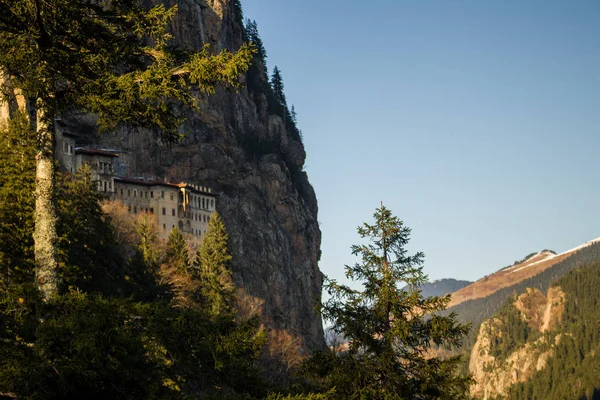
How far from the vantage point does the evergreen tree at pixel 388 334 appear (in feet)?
77.1

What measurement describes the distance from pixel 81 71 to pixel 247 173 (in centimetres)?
14242

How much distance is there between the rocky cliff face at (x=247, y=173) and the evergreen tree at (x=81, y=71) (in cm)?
11220

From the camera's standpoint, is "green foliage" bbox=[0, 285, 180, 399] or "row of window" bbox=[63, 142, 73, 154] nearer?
"green foliage" bbox=[0, 285, 180, 399]

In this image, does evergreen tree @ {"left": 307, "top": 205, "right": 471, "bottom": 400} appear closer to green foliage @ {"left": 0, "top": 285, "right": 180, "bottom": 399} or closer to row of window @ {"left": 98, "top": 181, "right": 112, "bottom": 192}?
green foliage @ {"left": 0, "top": 285, "right": 180, "bottom": 399}

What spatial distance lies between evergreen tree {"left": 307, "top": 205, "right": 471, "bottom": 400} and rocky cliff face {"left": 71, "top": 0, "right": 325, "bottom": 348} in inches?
4055

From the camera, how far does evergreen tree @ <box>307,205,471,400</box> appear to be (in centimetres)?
2350

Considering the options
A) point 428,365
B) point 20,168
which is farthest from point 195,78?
point 20,168

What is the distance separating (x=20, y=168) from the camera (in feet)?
122

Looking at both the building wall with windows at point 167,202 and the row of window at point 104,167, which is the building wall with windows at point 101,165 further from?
the building wall with windows at point 167,202

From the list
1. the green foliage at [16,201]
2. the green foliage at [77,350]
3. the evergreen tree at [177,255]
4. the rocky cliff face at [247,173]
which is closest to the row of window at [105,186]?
the rocky cliff face at [247,173]

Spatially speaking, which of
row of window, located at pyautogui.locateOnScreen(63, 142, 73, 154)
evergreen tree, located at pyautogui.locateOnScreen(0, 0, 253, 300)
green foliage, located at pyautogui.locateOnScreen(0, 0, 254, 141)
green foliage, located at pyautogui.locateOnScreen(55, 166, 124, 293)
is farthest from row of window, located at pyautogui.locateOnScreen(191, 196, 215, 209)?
evergreen tree, located at pyautogui.locateOnScreen(0, 0, 253, 300)

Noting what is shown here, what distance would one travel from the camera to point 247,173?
156875 millimetres

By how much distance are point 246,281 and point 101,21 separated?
127 metres

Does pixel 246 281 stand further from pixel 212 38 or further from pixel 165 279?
pixel 165 279
